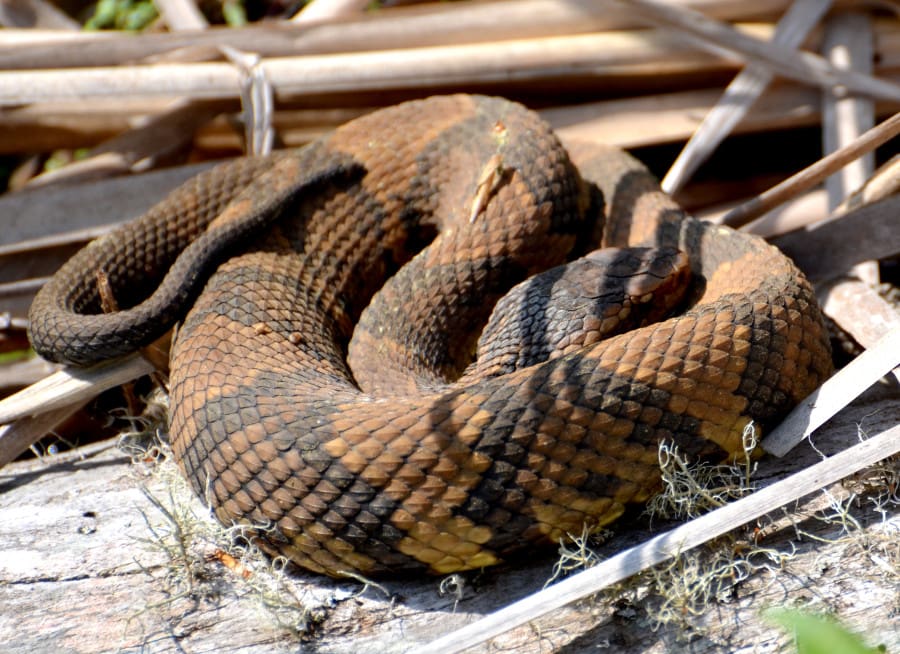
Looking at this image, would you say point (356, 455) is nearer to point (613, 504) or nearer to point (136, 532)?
point (613, 504)

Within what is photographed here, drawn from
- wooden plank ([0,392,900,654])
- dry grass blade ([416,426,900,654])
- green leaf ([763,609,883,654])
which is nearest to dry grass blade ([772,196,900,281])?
wooden plank ([0,392,900,654])

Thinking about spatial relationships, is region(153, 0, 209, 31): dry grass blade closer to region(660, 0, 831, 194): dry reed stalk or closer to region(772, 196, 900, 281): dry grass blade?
region(660, 0, 831, 194): dry reed stalk

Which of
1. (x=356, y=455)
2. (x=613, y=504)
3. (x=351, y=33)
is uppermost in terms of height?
A: (x=351, y=33)

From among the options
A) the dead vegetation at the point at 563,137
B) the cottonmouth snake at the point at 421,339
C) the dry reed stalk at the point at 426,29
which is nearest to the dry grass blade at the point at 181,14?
the dead vegetation at the point at 563,137

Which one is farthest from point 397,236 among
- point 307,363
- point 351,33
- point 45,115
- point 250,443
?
point 45,115

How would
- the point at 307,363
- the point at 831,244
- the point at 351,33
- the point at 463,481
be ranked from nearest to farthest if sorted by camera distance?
the point at 463,481 < the point at 307,363 < the point at 831,244 < the point at 351,33

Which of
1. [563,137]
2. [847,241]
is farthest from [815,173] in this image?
[563,137]

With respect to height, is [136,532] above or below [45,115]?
below
